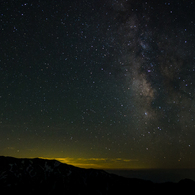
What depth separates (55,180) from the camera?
102 m

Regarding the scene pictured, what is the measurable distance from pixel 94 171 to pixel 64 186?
2341cm

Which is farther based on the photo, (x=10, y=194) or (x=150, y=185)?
(x=150, y=185)

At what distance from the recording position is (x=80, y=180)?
354 ft

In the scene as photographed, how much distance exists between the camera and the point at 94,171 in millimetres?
118875

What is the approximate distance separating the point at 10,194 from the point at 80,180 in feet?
123

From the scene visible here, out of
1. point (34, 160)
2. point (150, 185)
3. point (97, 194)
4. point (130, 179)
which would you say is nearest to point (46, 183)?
point (34, 160)

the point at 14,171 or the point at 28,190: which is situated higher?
the point at 14,171

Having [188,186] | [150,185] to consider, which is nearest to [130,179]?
Result: [150,185]

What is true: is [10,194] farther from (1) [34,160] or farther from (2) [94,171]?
(2) [94,171]

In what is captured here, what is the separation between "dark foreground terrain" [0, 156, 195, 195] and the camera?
9312cm

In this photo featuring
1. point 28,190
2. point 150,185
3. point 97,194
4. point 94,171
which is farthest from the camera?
point 150,185

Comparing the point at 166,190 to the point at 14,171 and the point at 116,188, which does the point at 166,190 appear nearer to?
the point at 116,188

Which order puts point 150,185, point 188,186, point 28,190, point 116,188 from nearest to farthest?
point 28,190, point 116,188, point 150,185, point 188,186

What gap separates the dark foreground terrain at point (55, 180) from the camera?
93.1 metres
